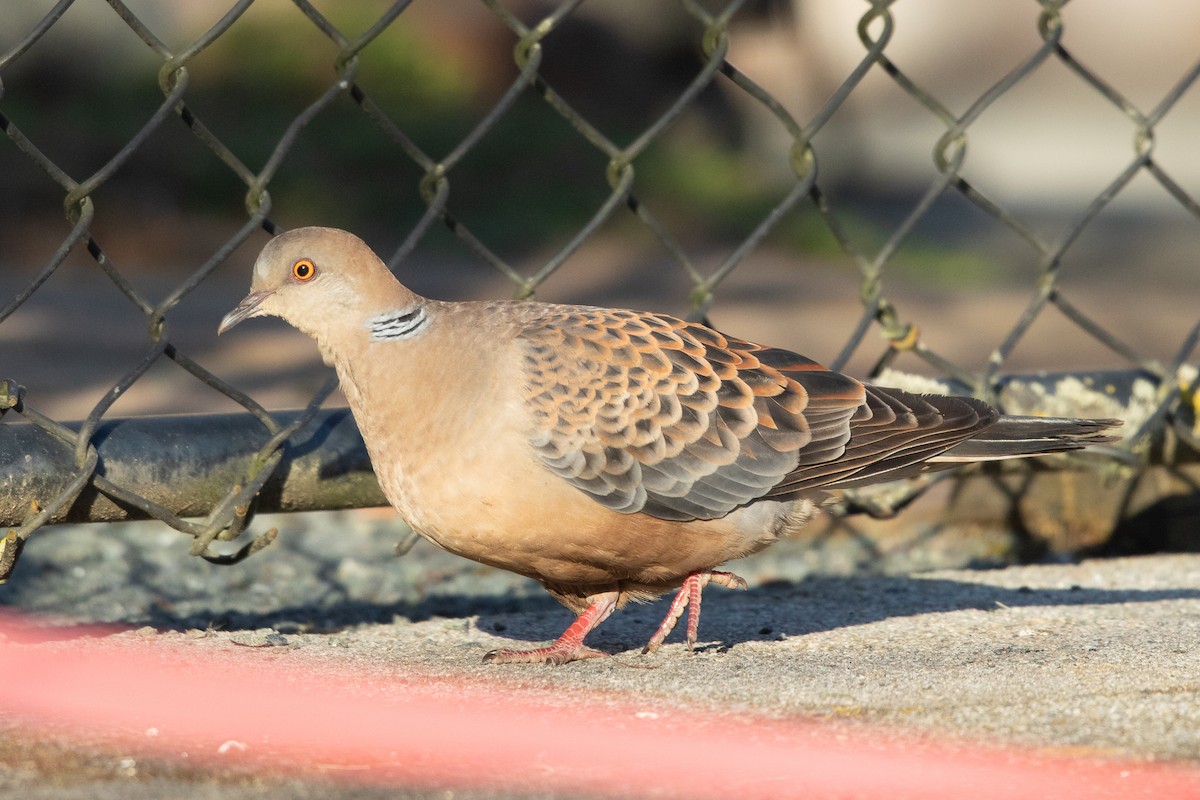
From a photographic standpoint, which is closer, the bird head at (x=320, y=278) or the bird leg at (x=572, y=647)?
the bird leg at (x=572, y=647)

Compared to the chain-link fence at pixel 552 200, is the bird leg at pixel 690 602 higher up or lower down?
lower down

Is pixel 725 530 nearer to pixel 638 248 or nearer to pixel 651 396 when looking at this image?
pixel 651 396

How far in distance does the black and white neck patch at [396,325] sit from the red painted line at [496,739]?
0.68 meters

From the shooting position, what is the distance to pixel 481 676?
2.48m

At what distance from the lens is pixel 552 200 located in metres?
10.9

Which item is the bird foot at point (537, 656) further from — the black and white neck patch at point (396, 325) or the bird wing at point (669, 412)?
the black and white neck patch at point (396, 325)

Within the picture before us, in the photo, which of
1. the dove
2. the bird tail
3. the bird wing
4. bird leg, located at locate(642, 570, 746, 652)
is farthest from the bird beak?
the bird tail

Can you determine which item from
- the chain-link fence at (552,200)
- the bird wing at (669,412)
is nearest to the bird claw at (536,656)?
the bird wing at (669,412)

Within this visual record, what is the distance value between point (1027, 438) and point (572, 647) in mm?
968

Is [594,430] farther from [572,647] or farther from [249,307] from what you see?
[249,307]

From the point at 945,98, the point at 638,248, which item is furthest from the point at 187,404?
the point at 945,98

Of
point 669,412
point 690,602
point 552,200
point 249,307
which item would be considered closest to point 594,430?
point 669,412

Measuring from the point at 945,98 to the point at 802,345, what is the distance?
8.32 meters

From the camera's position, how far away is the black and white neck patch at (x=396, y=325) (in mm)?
2850
